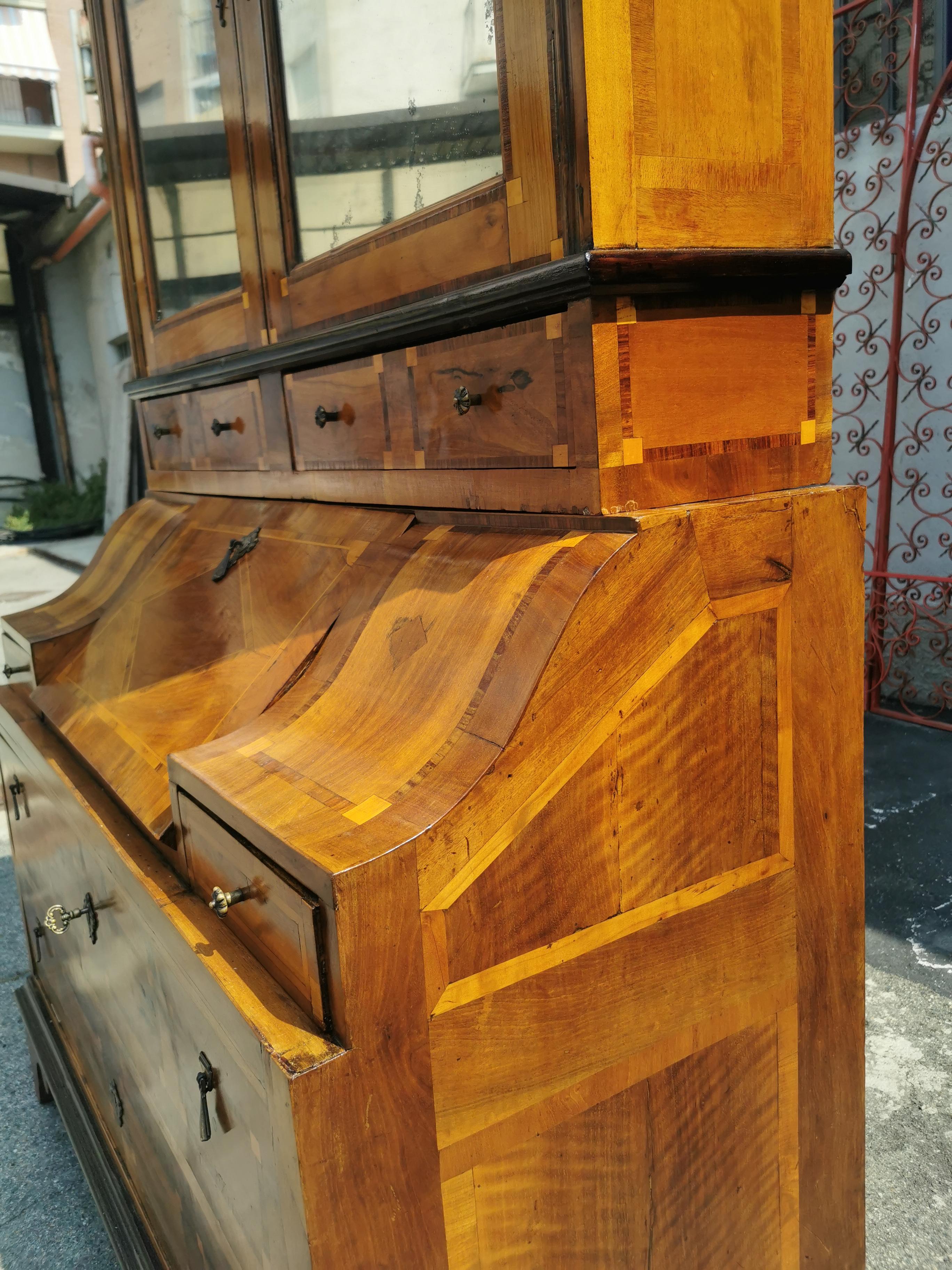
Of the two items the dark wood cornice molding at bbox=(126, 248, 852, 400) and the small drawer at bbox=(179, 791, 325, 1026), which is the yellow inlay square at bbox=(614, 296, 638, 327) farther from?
the small drawer at bbox=(179, 791, 325, 1026)

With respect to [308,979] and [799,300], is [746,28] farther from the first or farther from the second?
[308,979]

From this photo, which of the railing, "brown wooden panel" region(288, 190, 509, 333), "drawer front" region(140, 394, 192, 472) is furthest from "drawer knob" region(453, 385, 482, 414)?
the railing

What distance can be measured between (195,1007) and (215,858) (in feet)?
0.57

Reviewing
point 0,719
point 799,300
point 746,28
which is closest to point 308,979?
point 799,300

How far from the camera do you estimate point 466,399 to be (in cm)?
118

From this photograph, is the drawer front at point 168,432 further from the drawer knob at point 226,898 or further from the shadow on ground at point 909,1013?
the shadow on ground at point 909,1013

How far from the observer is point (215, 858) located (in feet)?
3.71

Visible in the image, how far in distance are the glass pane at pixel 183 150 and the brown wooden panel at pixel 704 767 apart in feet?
3.80

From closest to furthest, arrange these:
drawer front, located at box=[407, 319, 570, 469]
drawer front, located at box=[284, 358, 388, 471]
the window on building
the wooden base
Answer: drawer front, located at box=[407, 319, 570, 469] < drawer front, located at box=[284, 358, 388, 471] < the wooden base < the window on building

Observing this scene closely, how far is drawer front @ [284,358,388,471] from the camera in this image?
1406 millimetres

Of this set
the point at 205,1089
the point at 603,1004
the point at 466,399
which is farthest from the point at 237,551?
the point at 603,1004

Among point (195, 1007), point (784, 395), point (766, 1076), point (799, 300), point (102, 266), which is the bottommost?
point (766, 1076)

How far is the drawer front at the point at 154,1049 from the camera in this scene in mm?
1039

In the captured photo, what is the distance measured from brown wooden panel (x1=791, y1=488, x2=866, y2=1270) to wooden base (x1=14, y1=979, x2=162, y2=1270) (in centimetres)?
103
